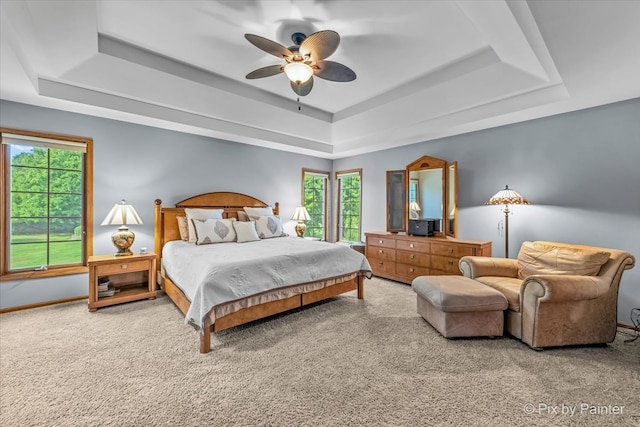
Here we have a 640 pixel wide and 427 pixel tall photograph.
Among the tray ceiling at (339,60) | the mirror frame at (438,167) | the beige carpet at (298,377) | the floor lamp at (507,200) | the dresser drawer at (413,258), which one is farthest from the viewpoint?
the mirror frame at (438,167)

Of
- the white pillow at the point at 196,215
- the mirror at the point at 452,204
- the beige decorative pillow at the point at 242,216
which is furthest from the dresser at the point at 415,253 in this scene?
the white pillow at the point at 196,215

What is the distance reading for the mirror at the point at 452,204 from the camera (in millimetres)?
4238

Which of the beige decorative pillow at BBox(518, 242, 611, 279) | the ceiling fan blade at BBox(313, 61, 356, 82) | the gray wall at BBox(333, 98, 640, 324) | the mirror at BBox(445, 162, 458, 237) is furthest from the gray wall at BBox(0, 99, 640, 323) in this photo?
the ceiling fan blade at BBox(313, 61, 356, 82)

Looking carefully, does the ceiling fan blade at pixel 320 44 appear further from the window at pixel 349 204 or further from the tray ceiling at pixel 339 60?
the window at pixel 349 204

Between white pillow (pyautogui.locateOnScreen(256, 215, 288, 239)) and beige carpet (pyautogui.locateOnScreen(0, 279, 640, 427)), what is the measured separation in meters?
1.78

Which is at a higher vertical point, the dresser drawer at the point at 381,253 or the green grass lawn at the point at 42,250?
the green grass lawn at the point at 42,250

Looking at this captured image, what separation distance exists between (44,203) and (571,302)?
5733mm

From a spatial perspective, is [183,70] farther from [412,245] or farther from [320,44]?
[412,245]

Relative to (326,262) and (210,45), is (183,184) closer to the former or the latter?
(210,45)

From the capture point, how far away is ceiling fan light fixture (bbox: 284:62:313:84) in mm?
2408

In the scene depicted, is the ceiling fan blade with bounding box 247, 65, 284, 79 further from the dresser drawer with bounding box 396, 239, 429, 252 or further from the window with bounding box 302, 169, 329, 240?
the window with bounding box 302, 169, 329, 240

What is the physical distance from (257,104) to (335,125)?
156 centimetres

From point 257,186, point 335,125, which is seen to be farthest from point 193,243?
point 335,125

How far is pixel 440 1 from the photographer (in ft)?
7.13
